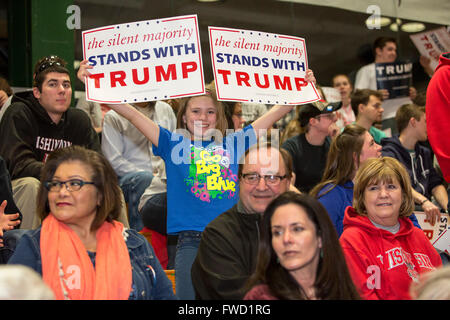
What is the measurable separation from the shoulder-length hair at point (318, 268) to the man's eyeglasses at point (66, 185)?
32.7 inches

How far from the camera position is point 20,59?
6.94m

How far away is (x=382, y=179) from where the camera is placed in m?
3.51

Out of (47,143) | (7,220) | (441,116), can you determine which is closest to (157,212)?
(47,143)

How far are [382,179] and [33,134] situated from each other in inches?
95.5

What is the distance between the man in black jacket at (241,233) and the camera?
111 inches

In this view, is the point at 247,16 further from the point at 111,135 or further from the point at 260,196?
the point at 260,196

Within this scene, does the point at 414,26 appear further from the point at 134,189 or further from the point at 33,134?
the point at 33,134

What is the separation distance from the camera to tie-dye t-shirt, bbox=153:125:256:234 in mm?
3777

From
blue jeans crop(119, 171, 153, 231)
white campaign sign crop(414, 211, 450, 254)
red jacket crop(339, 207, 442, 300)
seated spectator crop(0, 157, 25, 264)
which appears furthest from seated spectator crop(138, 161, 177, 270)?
white campaign sign crop(414, 211, 450, 254)

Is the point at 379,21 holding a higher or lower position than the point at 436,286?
higher

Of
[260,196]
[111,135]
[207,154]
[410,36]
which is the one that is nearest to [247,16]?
[410,36]

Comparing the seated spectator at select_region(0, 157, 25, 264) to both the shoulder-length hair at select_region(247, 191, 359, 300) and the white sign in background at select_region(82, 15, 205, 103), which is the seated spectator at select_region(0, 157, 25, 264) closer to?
the white sign in background at select_region(82, 15, 205, 103)
